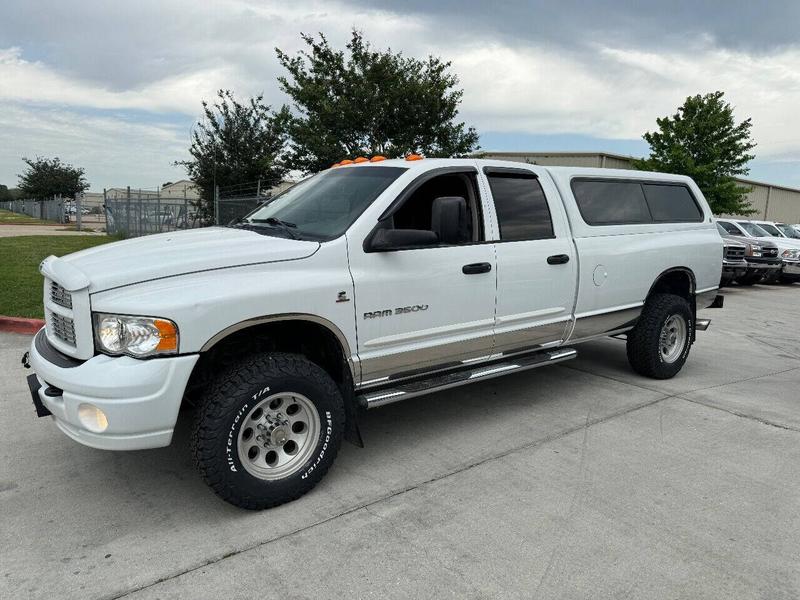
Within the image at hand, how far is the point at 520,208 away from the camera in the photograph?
4574 mm

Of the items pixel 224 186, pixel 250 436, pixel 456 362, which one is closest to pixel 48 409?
pixel 250 436

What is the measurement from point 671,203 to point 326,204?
3.65 metres

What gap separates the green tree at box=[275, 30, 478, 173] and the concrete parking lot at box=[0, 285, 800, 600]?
14.2 metres

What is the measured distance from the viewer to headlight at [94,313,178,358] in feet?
Answer: 9.53

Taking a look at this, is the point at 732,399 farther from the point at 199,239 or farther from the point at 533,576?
the point at 199,239

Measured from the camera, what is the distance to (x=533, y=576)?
2.76m

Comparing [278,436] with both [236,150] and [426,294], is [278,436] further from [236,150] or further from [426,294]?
[236,150]

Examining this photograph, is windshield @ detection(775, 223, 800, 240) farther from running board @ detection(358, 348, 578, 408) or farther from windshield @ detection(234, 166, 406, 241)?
windshield @ detection(234, 166, 406, 241)

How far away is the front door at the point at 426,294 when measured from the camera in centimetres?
366

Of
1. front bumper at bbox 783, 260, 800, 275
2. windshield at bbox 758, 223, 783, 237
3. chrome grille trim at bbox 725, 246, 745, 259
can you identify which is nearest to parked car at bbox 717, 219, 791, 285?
front bumper at bbox 783, 260, 800, 275

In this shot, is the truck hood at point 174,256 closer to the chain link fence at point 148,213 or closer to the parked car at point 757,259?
the parked car at point 757,259

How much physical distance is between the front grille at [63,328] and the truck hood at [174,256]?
0.26 meters

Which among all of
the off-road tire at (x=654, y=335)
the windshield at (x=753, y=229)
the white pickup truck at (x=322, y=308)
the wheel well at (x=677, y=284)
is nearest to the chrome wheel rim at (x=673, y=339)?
the off-road tire at (x=654, y=335)

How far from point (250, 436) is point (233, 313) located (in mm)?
691
